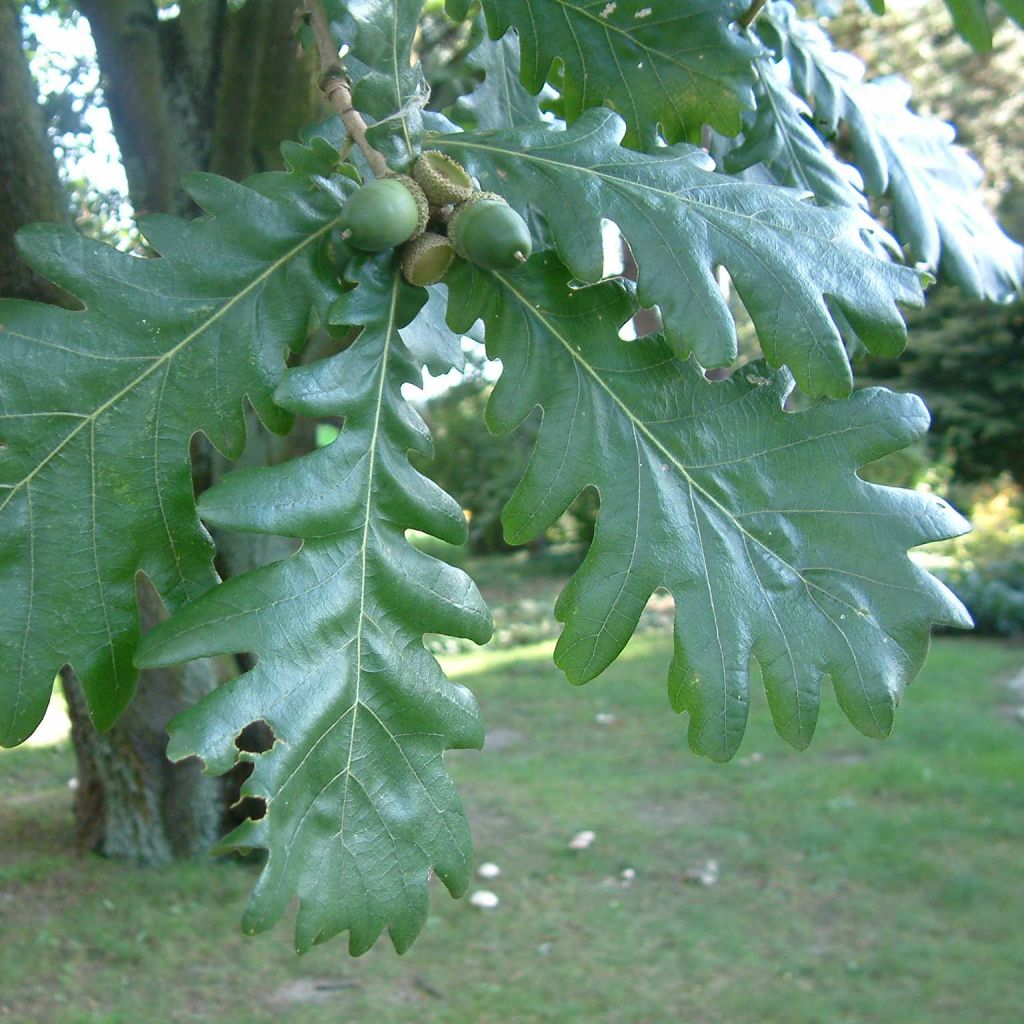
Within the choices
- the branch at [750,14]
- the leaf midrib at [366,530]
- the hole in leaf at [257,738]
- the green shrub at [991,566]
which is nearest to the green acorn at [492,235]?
the leaf midrib at [366,530]

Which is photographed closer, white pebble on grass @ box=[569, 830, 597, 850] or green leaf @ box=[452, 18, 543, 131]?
green leaf @ box=[452, 18, 543, 131]

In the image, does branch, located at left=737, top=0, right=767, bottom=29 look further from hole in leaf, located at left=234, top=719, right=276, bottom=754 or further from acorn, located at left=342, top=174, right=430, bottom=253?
hole in leaf, located at left=234, top=719, right=276, bottom=754

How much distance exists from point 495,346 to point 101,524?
49 centimetres

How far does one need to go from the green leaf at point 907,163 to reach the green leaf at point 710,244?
0.75 meters

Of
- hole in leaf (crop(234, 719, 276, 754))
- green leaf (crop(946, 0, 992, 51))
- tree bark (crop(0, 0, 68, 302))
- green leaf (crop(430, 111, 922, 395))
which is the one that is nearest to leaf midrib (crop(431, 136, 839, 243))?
green leaf (crop(430, 111, 922, 395))

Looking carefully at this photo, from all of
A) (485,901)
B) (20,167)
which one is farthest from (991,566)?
(20,167)

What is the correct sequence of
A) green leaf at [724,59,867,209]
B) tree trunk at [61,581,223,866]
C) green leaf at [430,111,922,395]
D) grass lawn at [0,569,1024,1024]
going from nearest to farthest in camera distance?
green leaf at [430,111,922,395], green leaf at [724,59,867,209], grass lawn at [0,569,1024,1024], tree trunk at [61,581,223,866]

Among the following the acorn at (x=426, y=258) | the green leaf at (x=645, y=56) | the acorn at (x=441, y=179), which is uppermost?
A: the green leaf at (x=645, y=56)

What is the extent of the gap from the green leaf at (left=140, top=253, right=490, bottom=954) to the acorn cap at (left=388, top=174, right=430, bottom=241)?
0.53ft

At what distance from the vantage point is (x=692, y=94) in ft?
5.24

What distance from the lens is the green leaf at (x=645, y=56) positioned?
1592mm

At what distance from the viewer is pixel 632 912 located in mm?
4664

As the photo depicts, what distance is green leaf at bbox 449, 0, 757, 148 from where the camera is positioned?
159cm

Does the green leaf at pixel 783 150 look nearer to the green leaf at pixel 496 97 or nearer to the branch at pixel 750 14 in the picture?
the branch at pixel 750 14
